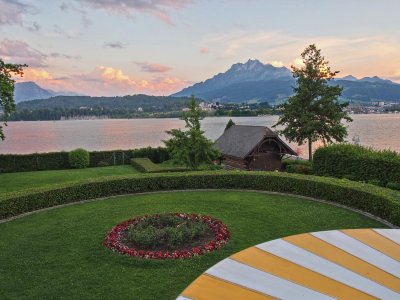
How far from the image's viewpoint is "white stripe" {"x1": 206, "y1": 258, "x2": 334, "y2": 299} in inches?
189

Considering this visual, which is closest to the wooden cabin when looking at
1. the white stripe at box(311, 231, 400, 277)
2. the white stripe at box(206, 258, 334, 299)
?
the white stripe at box(311, 231, 400, 277)

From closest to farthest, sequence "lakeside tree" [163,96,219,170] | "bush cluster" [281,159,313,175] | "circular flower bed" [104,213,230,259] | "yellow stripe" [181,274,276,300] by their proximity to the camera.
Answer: "yellow stripe" [181,274,276,300] < "circular flower bed" [104,213,230,259] < "lakeside tree" [163,96,219,170] < "bush cluster" [281,159,313,175]

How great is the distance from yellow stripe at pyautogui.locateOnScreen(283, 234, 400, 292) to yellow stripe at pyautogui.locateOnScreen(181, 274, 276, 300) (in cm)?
165

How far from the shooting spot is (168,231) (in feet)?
42.7

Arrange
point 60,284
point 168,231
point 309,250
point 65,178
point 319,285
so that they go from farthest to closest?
1. point 65,178
2. point 168,231
3. point 60,284
4. point 309,250
5. point 319,285

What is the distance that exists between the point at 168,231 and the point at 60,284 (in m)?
3.99

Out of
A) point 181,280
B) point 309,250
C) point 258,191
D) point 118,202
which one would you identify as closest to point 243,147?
point 258,191

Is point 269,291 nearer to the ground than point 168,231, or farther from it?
farther from it

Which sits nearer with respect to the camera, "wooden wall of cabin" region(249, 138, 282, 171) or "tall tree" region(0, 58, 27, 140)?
"tall tree" region(0, 58, 27, 140)

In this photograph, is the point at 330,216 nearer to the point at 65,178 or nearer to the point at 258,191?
the point at 258,191

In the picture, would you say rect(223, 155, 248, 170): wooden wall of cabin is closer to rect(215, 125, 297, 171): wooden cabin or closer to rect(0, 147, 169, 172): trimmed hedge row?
rect(215, 125, 297, 171): wooden cabin

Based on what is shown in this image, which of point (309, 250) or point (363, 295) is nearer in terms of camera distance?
point (363, 295)

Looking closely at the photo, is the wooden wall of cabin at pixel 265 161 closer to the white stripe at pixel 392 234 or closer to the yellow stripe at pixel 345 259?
the white stripe at pixel 392 234

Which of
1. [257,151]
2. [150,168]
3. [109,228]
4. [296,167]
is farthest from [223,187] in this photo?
[257,151]
